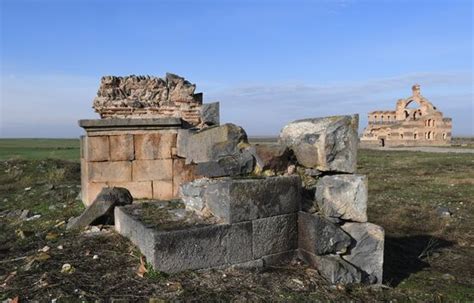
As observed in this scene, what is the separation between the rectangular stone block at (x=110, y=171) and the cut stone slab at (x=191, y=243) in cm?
250

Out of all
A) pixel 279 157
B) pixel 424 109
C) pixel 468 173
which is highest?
pixel 424 109

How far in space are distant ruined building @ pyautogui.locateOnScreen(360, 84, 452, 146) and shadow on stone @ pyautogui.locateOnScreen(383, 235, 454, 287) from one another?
45.3m

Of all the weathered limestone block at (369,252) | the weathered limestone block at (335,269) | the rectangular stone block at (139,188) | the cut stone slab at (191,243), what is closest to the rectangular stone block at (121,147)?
the rectangular stone block at (139,188)

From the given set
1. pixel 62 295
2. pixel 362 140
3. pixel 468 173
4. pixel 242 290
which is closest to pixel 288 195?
pixel 242 290

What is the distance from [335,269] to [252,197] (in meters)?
1.14

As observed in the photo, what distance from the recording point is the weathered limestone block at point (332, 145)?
175 inches

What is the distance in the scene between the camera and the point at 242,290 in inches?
137

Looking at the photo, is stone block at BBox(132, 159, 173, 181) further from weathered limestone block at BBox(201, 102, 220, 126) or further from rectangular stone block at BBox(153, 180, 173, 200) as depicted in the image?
weathered limestone block at BBox(201, 102, 220, 126)

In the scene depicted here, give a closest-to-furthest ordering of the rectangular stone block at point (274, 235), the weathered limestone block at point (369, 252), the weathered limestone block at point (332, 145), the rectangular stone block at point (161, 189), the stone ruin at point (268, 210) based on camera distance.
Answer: the stone ruin at point (268, 210) → the rectangular stone block at point (274, 235) → the weathered limestone block at point (369, 252) → the weathered limestone block at point (332, 145) → the rectangular stone block at point (161, 189)

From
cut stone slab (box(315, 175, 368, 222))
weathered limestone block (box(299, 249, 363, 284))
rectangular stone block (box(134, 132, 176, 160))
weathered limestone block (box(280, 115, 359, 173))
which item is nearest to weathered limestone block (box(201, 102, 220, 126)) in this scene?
rectangular stone block (box(134, 132, 176, 160))

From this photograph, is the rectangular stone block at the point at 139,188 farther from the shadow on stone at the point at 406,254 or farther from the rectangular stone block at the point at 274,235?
the shadow on stone at the point at 406,254

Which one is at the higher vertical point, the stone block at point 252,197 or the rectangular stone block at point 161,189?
the stone block at point 252,197

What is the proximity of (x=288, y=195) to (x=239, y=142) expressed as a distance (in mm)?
1097

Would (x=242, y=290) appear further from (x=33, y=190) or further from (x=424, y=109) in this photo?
(x=424, y=109)
